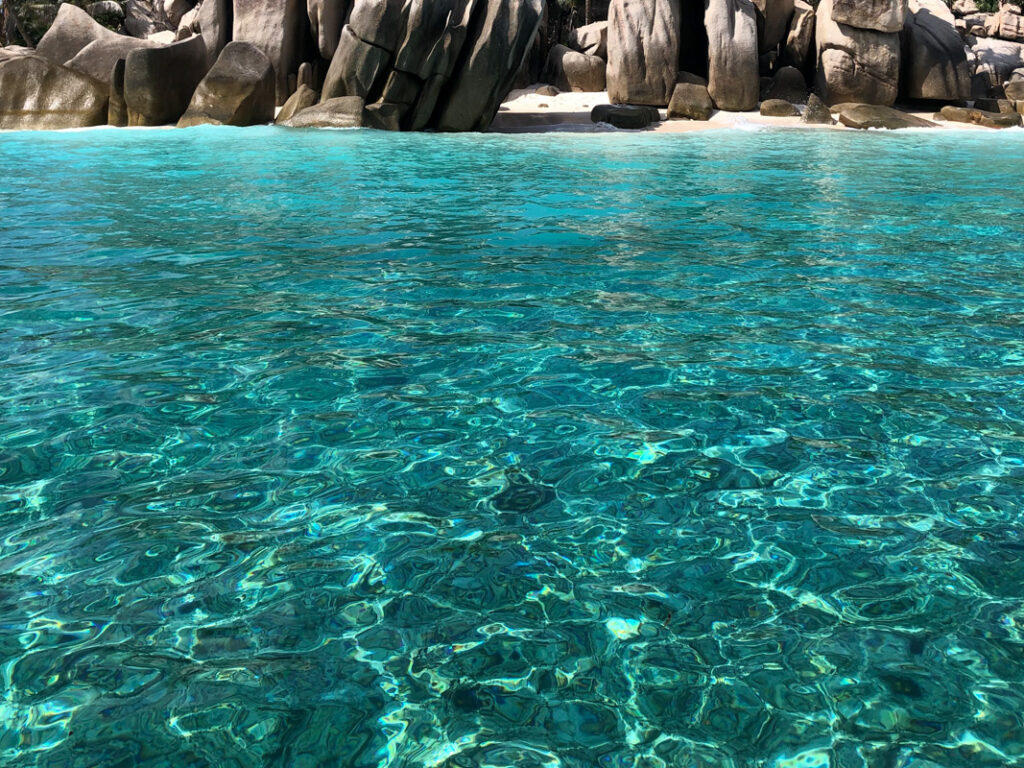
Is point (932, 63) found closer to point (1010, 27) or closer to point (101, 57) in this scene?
point (1010, 27)

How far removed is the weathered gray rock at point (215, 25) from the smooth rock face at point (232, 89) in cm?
218

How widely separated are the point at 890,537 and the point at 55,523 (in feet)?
8.26

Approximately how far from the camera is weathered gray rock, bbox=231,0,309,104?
72.5 feet

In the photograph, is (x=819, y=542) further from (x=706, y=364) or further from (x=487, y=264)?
(x=487, y=264)

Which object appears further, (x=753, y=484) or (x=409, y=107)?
(x=409, y=107)

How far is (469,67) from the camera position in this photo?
2041 cm

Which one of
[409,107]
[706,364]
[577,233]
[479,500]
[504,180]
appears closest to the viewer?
[479,500]

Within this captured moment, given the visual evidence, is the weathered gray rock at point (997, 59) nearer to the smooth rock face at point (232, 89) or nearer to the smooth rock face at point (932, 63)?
the smooth rock face at point (932, 63)

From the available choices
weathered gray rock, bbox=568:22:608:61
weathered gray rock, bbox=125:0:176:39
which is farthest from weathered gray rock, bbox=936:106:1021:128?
weathered gray rock, bbox=125:0:176:39

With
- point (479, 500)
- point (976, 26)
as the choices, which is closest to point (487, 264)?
point (479, 500)

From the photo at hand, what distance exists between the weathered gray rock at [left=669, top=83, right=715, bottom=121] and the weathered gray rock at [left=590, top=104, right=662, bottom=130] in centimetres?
Result: 62

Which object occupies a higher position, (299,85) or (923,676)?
(299,85)

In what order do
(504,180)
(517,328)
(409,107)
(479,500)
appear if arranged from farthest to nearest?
(409,107) → (504,180) → (517,328) → (479,500)

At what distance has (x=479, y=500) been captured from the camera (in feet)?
9.70
